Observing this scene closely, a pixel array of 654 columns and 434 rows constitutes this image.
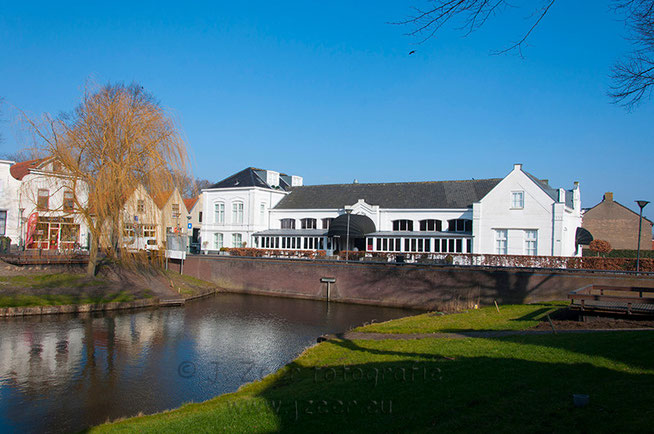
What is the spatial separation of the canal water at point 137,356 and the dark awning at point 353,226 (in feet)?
36.5

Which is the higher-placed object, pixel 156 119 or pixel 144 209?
pixel 156 119

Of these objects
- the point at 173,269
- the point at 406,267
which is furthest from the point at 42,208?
the point at 406,267

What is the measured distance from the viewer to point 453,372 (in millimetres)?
9141

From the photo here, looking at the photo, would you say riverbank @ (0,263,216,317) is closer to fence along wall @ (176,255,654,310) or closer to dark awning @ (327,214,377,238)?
fence along wall @ (176,255,654,310)

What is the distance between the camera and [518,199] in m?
35.9

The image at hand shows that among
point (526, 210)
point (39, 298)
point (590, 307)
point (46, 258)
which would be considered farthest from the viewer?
point (526, 210)

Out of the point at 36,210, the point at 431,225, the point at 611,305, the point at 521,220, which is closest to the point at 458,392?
the point at 611,305

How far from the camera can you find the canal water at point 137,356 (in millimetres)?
12008

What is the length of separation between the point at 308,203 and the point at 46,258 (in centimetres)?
2385

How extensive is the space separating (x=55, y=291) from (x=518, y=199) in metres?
30.3

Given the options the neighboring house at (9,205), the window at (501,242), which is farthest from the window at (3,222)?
the window at (501,242)

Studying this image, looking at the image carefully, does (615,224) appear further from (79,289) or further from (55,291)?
(55,291)

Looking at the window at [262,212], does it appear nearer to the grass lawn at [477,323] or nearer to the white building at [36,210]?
the white building at [36,210]

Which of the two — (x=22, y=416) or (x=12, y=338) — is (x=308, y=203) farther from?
(x=22, y=416)
